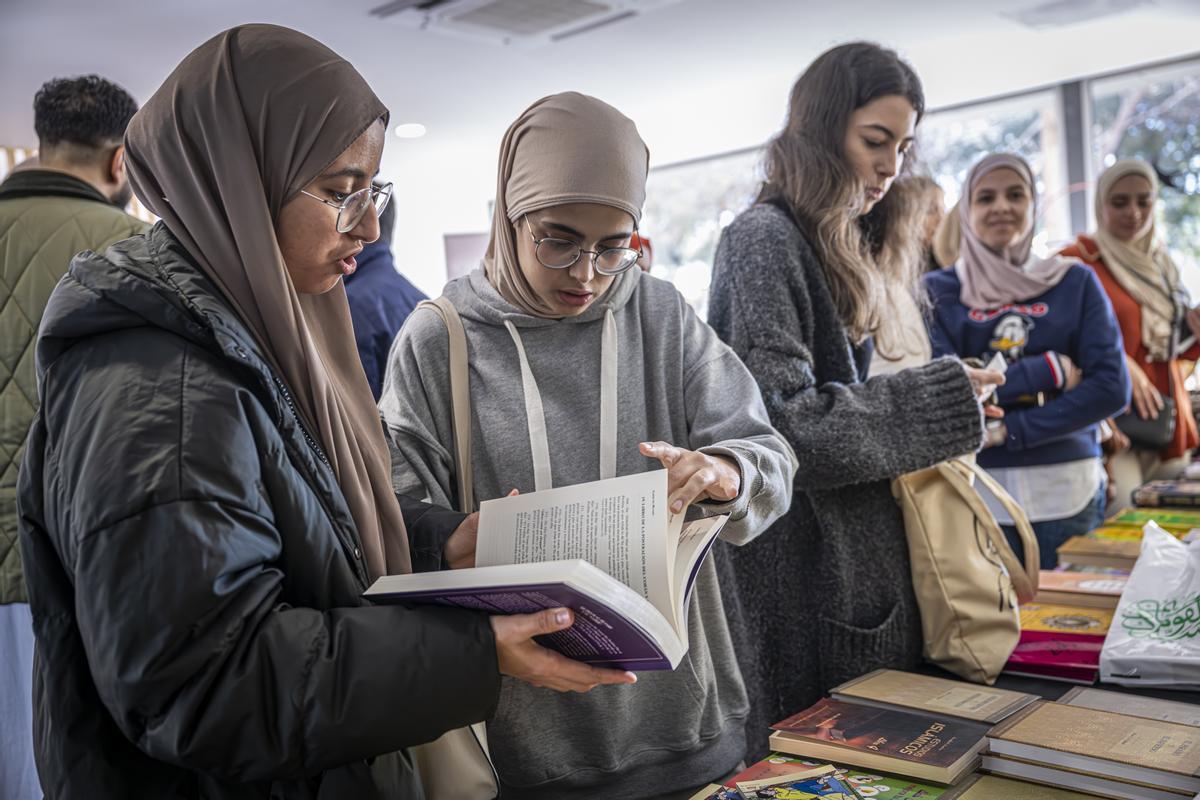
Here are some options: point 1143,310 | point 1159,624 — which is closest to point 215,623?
point 1159,624

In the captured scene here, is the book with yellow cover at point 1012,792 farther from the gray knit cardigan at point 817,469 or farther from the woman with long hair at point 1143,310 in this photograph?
the woman with long hair at point 1143,310

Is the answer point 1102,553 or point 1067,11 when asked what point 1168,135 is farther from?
point 1102,553

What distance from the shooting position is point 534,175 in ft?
4.49

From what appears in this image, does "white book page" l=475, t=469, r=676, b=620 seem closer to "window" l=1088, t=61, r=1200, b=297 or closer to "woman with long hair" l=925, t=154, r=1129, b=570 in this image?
"woman with long hair" l=925, t=154, r=1129, b=570

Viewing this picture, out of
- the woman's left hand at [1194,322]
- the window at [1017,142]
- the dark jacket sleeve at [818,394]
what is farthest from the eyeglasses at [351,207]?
the window at [1017,142]

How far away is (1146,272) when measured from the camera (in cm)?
374

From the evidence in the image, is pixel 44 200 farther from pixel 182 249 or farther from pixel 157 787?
pixel 157 787

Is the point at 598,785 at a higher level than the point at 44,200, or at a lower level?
lower

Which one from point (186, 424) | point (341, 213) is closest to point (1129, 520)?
point (341, 213)

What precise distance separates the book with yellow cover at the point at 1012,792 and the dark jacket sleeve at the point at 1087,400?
1.57m

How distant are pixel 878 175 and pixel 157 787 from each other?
1.46 meters

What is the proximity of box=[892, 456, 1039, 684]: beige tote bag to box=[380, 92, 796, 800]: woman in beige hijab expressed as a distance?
0.38m

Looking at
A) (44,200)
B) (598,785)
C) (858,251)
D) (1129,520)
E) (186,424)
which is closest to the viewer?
(186,424)

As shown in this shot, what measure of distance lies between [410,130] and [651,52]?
250cm
